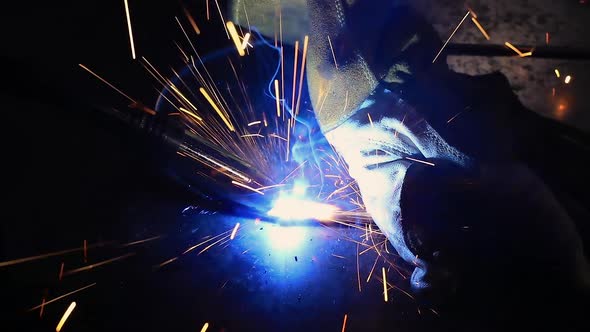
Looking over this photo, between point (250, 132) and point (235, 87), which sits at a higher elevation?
point (235, 87)

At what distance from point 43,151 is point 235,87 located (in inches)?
46.2

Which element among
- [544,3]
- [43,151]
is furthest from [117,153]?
[544,3]

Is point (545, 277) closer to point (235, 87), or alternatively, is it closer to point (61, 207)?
point (235, 87)

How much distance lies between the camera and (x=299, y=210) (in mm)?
1854

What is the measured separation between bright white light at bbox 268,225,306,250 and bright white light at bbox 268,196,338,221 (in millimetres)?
81

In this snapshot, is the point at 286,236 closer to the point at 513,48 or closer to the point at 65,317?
the point at 65,317

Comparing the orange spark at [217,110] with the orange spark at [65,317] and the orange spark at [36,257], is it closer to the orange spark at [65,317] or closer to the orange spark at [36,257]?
the orange spark at [36,257]

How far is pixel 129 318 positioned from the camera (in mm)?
1244

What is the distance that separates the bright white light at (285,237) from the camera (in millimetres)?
1622

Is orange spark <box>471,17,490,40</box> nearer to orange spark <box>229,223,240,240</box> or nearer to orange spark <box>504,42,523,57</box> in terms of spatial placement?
orange spark <box>504,42,523,57</box>

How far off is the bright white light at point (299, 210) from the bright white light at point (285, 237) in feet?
0.27

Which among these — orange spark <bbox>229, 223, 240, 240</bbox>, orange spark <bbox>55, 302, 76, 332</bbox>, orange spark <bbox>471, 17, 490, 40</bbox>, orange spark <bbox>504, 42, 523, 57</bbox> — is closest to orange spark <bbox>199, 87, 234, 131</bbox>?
orange spark <bbox>229, 223, 240, 240</bbox>

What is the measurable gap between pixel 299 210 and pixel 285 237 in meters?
0.23

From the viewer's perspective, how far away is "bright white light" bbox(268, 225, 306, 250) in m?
1.62
